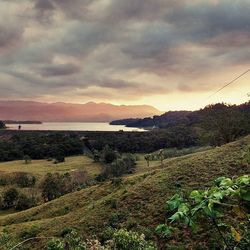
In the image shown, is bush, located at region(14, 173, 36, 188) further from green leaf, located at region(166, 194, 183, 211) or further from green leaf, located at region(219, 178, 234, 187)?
green leaf, located at region(219, 178, 234, 187)

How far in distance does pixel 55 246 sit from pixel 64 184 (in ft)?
488

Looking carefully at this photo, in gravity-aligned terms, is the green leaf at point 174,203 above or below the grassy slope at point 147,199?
above

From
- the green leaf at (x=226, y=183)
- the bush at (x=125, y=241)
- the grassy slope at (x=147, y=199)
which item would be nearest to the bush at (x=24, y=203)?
the grassy slope at (x=147, y=199)

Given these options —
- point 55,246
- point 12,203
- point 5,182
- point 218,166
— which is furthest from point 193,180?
point 5,182

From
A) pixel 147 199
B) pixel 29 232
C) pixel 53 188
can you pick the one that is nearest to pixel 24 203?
pixel 53 188

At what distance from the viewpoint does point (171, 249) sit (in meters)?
35.7

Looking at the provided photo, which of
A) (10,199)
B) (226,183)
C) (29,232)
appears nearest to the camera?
(226,183)

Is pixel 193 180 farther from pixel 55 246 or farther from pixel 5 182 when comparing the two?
pixel 5 182

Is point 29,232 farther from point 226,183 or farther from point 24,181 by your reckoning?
point 24,181

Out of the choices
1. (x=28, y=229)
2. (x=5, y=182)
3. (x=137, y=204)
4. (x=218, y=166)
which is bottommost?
(x=5, y=182)

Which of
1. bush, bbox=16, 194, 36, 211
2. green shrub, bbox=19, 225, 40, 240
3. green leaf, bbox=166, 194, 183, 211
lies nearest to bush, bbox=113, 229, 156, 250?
green leaf, bbox=166, 194, 183, 211

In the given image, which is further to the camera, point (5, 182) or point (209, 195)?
point (5, 182)

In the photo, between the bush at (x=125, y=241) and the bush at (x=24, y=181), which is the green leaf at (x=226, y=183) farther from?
the bush at (x=24, y=181)

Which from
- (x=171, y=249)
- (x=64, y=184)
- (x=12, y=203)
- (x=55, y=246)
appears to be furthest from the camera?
(x=64, y=184)
